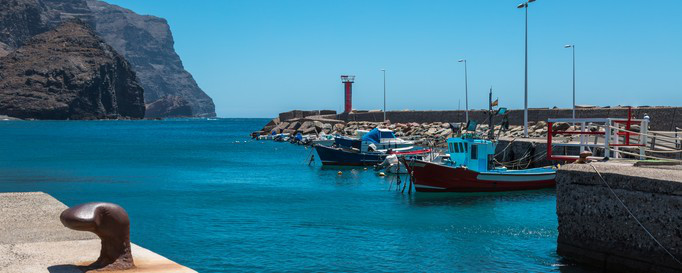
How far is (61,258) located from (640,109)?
4939 cm

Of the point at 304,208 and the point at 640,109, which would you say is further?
the point at 640,109

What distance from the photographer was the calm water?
15781mm

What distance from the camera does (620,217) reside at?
11.4m

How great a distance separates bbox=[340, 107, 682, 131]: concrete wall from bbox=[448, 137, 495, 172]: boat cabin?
22.9m

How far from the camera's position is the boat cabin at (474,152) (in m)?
28.7

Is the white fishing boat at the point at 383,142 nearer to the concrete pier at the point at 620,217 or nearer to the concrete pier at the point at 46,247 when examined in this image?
the concrete pier at the point at 620,217

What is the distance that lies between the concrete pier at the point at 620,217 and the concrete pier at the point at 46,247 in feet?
25.5

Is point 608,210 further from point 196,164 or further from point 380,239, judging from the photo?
point 196,164

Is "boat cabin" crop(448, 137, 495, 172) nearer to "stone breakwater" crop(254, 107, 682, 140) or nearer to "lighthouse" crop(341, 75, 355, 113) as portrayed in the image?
"stone breakwater" crop(254, 107, 682, 140)

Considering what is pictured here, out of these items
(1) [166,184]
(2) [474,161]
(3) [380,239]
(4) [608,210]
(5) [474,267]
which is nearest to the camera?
(4) [608,210]

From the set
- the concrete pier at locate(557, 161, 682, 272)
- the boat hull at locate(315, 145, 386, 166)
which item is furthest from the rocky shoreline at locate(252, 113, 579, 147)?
the concrete pier at locate(557, 161, 682, 272)

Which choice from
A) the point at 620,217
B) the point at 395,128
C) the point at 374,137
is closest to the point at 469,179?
the point at 620,217

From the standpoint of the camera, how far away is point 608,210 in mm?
11586

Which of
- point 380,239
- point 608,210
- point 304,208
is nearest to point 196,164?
point 304,208
